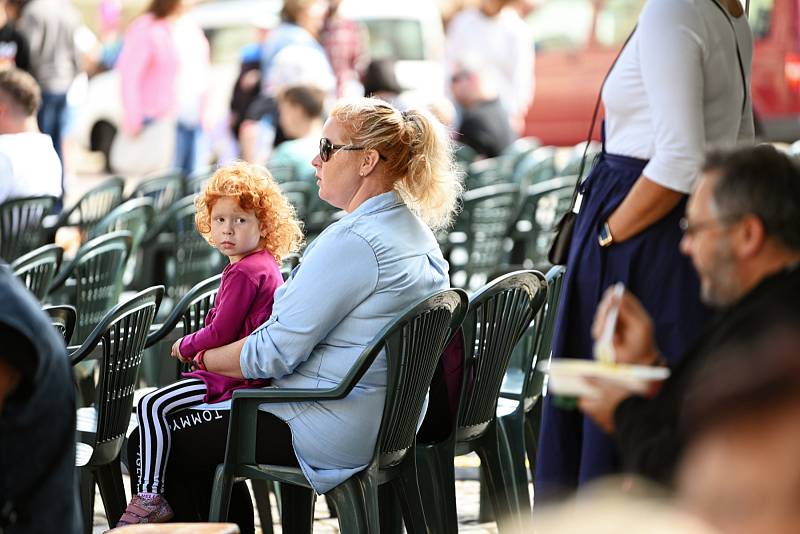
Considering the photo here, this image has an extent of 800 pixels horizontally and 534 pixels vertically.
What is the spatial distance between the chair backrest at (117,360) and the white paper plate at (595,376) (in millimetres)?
1564

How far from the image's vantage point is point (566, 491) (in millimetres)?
3471

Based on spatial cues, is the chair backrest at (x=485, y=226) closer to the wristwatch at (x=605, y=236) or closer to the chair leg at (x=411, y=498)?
the chair leg at (x=411, y=498)

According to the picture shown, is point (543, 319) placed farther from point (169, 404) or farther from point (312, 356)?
point (169, 404)

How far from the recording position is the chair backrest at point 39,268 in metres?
4.79

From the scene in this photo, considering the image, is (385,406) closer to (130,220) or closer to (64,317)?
(64,317)

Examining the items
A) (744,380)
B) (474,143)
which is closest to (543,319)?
(744,380)

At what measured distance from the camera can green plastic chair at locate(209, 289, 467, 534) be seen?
3455mm

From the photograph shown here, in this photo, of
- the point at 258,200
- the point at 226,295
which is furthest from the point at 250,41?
the point at 226,295

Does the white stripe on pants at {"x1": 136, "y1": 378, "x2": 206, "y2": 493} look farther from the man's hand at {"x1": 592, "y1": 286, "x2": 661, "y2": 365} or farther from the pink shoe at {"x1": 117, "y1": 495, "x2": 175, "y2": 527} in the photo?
the man's hand at {"x1": 592, "y1": 286, "x2": 661, "y2": 365}

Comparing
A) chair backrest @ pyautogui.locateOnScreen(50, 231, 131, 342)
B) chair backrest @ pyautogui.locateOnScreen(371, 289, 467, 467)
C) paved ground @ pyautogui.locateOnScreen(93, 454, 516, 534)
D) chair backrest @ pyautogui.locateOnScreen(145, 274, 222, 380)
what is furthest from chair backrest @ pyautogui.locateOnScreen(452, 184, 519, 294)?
chair backrest @ pyautogui.locateOnScreen(371, 289, 467, 467)

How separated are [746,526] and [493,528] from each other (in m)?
3.05

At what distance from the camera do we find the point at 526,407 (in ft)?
14.6

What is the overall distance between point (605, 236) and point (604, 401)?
37.9 inches

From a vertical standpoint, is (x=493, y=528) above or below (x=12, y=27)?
below
